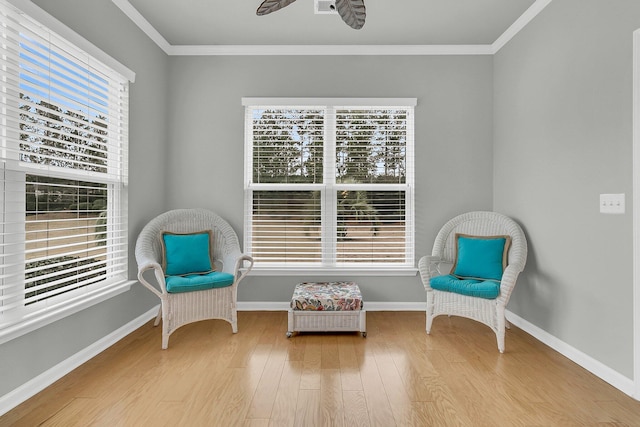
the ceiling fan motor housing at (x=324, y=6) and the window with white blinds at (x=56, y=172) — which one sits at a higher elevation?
the ceiling fan motor housing at (x=324, y=6)

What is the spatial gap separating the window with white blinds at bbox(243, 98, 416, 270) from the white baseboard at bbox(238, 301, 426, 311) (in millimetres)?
397

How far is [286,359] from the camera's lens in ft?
8.92

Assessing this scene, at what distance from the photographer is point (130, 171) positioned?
3262mm

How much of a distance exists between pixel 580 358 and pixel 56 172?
12.5 feet

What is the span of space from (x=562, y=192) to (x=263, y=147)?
276 cm

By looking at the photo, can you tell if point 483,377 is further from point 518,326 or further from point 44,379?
point 44,379

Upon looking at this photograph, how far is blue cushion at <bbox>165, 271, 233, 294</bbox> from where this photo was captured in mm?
2938

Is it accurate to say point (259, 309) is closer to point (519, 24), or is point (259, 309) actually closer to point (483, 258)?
point (483, 258)

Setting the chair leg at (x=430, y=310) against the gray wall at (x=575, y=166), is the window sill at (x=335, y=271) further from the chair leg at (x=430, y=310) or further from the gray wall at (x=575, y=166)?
the gray wall at (x=575, y=166)

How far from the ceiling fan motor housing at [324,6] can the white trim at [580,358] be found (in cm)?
316

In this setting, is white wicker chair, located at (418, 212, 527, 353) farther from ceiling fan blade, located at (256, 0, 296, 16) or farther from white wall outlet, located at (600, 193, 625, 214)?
ceiling fan blade, located at (256, 0, 296, 16)

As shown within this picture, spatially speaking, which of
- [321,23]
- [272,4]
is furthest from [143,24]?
[272,4]

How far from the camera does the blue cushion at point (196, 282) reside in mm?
2938

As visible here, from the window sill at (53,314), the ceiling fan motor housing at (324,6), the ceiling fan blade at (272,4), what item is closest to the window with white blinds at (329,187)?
the ceiling fan motor housing at (324,6)
